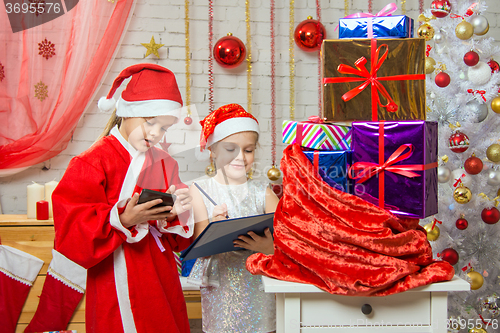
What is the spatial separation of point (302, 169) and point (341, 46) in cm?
39

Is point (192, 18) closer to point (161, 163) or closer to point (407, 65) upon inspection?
point (161, 163)

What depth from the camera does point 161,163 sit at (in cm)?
144

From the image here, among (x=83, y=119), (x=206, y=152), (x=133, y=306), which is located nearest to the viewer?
(x=133, y=306)

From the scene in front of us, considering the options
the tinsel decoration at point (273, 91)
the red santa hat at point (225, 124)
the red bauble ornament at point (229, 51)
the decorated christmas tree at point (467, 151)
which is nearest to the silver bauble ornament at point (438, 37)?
the decorated christmas tree at point (467, 151)

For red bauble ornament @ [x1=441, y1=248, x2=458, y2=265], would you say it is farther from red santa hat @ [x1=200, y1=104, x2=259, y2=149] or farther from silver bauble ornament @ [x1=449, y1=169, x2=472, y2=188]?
red santa hat @ [x1=200, y1=104, x2=259, y2=149]

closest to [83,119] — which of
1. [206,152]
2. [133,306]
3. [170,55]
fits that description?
[170,55]

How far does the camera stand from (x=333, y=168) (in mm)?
1058

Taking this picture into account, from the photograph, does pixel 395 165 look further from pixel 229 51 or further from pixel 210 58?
pixel 210 58

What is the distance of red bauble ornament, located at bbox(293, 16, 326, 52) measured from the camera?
2.24m

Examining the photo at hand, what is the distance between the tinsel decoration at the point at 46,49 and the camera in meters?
2.16

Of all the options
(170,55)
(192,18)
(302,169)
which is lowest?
(302,169)

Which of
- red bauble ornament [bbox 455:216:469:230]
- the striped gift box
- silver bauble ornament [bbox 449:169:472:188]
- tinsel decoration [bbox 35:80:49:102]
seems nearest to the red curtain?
tinsel decoration [bbox 35:80:49:102]

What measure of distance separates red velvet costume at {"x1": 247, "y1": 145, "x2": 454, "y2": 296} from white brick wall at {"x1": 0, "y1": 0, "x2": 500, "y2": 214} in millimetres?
1343

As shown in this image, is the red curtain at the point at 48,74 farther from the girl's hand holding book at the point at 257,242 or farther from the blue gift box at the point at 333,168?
the blue gift box at the point at 333,168
